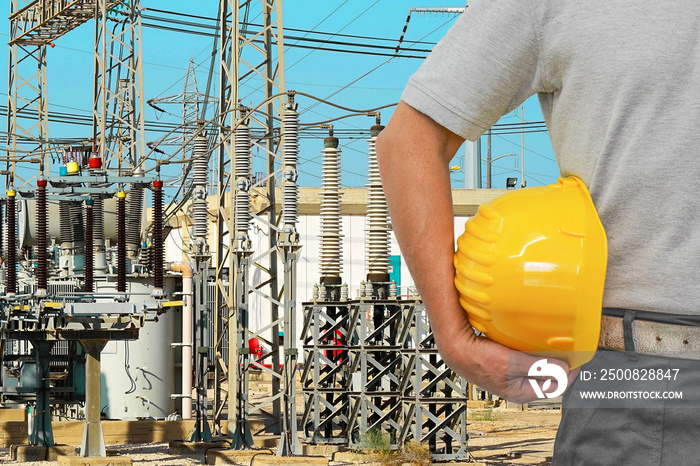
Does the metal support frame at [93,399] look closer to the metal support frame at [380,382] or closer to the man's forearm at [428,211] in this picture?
the metal support frame at [380,382]

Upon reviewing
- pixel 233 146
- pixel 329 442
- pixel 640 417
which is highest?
pixel 233 146

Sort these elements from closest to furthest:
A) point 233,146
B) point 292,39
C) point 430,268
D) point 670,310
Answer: point 670,310
point 430,268
point 233,146
point 292,39

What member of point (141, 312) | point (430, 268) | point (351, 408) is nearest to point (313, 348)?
point (351, 408)

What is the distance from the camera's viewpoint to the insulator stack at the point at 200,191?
15328 mm

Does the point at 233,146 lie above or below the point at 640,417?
above

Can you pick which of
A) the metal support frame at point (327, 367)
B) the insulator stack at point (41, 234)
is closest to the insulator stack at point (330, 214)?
the metal support frame at point (327, 367)

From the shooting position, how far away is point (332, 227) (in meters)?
15.0

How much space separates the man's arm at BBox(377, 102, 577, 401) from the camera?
1746 millimetres

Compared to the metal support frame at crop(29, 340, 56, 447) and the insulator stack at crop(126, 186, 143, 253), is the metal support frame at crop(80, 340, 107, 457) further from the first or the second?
the insulator stack at crop(126, 186, 143, 253)

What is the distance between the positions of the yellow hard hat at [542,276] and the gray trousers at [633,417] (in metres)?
0.06

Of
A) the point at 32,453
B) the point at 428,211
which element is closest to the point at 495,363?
the point at 428,211

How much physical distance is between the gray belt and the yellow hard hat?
0.04 metres

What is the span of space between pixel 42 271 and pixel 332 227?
4.53m

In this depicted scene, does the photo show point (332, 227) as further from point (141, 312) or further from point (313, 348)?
point (141, 312)
